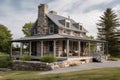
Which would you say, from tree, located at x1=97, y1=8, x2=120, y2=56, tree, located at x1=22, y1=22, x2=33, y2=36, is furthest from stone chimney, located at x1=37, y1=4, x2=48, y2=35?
tree, located at x1=22, y1=22, x2=33, y2=36

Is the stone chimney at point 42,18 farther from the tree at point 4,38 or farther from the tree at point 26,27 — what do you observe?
the tree at point 26,27

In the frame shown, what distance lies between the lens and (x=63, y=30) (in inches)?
1448

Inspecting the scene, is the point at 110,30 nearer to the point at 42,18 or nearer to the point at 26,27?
the point at 42,18

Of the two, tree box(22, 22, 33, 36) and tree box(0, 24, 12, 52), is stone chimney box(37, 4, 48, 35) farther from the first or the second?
tree box(22, 22, 33, 36)

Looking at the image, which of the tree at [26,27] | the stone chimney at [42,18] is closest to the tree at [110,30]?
the stone chimney at [42,18]

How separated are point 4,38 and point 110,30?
1305 inches

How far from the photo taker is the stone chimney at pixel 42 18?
3659 centimetres

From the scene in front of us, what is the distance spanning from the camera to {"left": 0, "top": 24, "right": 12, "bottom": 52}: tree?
59.8 metres

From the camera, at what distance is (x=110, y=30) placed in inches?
1911

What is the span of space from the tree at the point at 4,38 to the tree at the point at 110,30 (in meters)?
25.8

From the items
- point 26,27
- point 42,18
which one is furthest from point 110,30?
point 26,27

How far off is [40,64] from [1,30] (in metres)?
49.4

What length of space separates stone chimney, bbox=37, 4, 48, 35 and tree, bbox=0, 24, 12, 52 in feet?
81.5

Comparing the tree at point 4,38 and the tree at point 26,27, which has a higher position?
the tree at point 26,27
